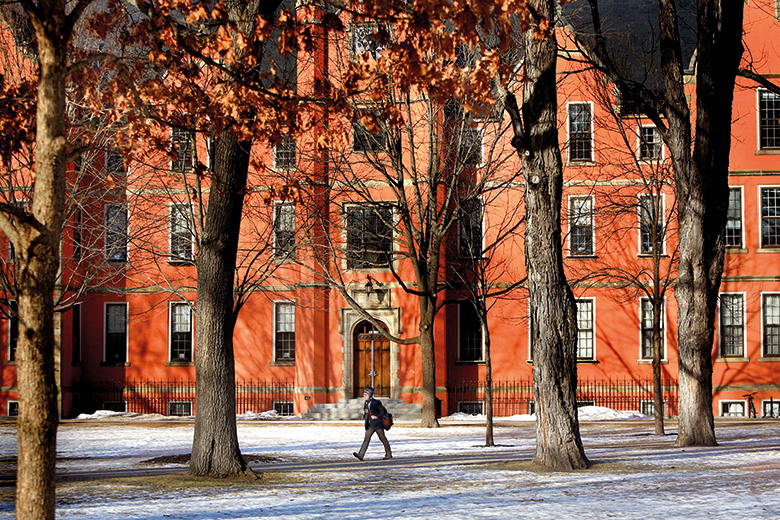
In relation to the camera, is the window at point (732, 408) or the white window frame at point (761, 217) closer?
the window at point (732, 408)

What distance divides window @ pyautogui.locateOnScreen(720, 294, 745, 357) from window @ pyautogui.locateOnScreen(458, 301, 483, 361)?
8.97m

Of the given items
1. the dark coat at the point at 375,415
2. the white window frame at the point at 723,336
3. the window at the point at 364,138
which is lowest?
the dark coat at the point at 375,415

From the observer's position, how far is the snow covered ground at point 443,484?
40.0 ft

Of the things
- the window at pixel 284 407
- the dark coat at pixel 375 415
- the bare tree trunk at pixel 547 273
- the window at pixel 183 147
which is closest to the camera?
the bare tree trunk at pixel 547 273

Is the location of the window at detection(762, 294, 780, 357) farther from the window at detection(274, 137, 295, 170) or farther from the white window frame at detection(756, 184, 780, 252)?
the window at detection(274, 137, 295, 170)

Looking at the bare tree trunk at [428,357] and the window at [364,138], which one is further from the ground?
the window at [364,138]

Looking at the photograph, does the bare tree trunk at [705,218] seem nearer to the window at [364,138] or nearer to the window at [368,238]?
the window at [364,138]

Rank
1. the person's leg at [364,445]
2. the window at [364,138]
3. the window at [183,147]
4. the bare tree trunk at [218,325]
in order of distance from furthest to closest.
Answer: the window at [364,138] < the person's leg at [364,445] < the window at [183,147] < the bare tree trunk at [218,325]

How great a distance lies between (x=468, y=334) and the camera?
37000mm

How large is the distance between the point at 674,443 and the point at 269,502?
1159cm

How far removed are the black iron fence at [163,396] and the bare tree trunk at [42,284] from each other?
95.0 ft

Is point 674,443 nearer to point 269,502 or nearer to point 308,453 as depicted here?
point 308,453

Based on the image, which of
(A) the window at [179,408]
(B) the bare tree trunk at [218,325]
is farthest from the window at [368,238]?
(B) the bare tree trunk at [218,325]

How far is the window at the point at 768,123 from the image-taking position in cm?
3656
